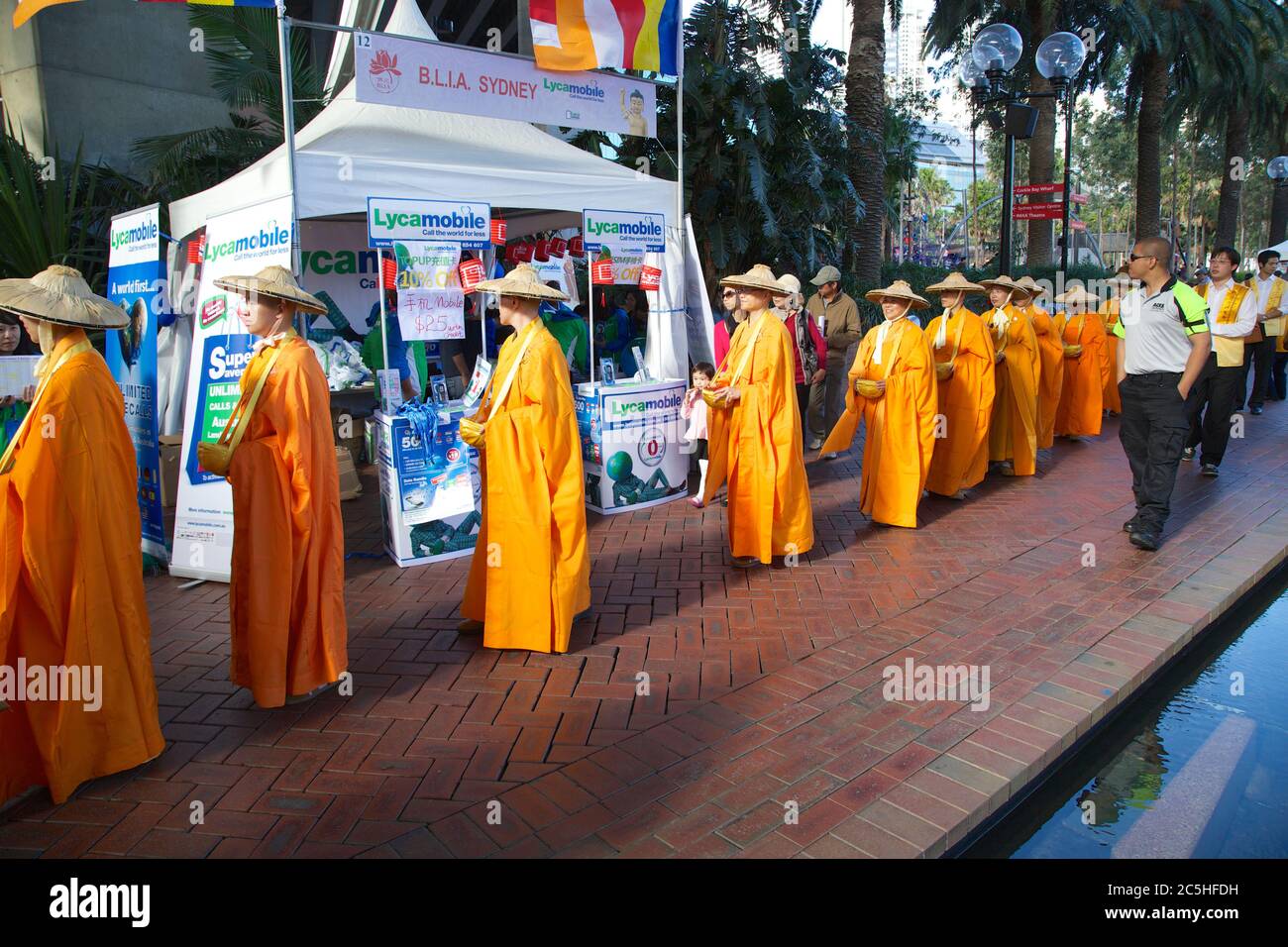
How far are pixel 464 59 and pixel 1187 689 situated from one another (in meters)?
6.53

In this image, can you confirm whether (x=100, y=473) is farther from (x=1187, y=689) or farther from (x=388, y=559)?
(x=1187, y=689)

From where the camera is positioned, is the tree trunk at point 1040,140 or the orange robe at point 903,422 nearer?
the orange robe at point 903,422

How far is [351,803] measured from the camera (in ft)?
10.6

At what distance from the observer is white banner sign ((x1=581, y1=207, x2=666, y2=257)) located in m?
7.30

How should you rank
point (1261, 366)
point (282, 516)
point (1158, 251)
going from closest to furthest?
point (282, 516), point (1158, 251), point (1261, 366)

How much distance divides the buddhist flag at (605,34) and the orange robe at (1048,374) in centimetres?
507

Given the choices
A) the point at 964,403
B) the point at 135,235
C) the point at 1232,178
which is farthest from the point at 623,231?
the point at 1232,178

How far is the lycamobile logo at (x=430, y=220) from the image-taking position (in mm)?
6066

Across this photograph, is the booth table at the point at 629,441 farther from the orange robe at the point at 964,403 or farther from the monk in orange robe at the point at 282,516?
the monk in orange robe at the point at 282,516

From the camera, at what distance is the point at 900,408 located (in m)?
6.88

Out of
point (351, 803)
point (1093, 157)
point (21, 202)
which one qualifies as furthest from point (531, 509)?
point (1093, 157)

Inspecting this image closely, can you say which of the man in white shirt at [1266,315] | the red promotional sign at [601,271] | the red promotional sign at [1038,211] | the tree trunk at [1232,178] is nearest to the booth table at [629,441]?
the red promotional sign at [601,271]

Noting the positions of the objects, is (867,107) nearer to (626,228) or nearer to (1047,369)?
(1047,369)

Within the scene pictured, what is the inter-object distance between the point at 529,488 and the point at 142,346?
3.32 meters
